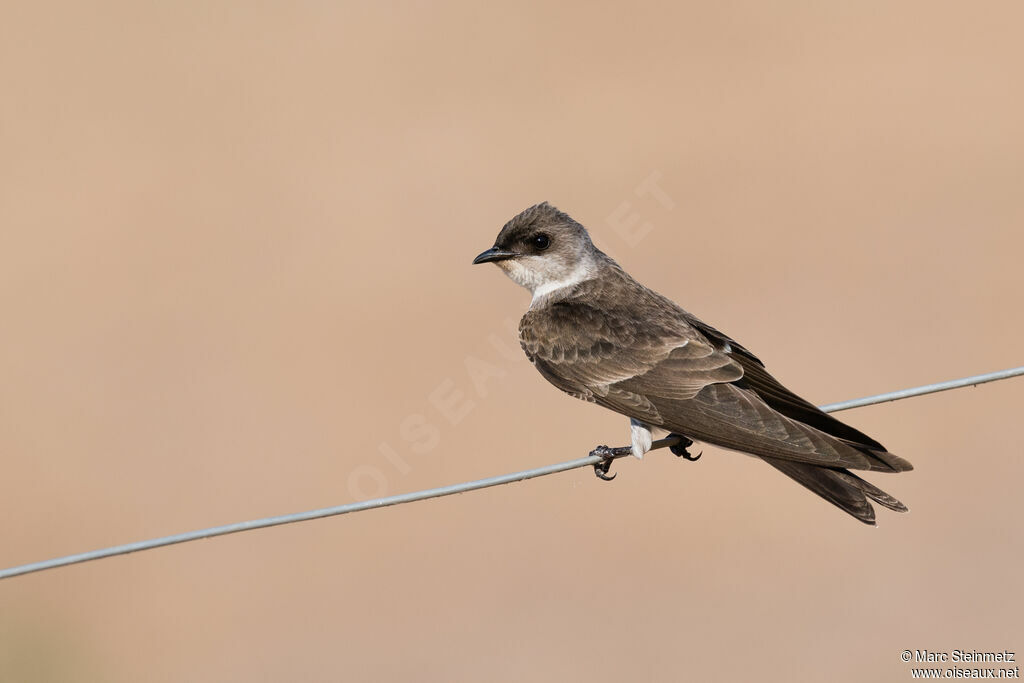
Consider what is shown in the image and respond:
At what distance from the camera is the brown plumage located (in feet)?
19.7

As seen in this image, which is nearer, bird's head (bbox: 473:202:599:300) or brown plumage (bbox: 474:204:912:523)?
brown plumage (bbox: 474:204:912:523)

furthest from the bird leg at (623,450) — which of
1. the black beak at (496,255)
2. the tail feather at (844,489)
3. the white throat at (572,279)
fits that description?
the black beak at (496,255)

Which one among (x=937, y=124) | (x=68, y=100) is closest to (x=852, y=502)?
(x=937, y=124)

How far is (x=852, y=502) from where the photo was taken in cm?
580

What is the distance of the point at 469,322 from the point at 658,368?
8649mm

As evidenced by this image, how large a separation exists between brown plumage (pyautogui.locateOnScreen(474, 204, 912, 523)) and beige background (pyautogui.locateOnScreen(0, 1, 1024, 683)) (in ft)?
13.7

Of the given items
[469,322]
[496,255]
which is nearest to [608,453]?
[496,255]

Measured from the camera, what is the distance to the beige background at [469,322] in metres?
11.5

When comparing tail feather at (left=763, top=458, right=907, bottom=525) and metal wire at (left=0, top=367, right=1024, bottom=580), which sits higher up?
metal wire at (left=0, top=367, right=1024, bottom=580)

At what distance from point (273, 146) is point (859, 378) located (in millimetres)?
10414

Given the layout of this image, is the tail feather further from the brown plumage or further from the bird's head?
the bird's head

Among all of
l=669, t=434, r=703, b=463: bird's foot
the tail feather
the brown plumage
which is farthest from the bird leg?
the tail feather

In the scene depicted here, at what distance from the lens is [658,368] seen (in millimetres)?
6898

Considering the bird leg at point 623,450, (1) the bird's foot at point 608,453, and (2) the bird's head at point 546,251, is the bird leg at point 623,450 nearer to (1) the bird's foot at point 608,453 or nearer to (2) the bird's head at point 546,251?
(1) the bird's foot at point 608,453
